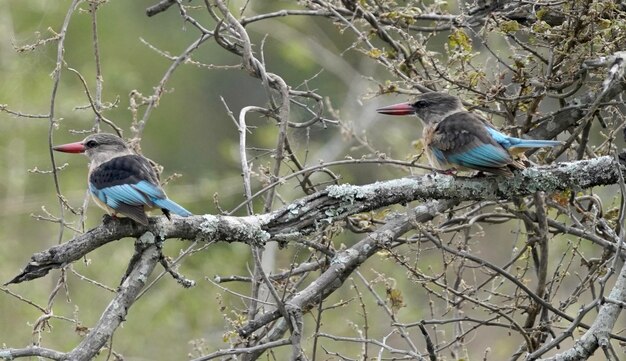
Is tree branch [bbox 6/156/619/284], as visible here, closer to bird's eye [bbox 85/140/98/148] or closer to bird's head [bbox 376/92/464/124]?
bird's head [bbox 376/92/464/124]

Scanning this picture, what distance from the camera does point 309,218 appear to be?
120 inches

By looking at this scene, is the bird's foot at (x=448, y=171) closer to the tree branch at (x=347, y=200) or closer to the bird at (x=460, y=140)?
the bird at (x=460, y=140)

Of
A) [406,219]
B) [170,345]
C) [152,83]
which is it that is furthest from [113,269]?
[406,219]

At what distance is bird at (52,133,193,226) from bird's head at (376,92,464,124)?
40.9 inches

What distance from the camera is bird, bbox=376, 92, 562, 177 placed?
3299 mm

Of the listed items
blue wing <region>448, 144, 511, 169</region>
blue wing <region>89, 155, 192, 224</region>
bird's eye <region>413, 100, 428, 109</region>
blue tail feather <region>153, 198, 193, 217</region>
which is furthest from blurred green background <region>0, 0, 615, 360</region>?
blue tail feather <region>153, 198, 193, 217</region>

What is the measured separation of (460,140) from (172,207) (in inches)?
44.5

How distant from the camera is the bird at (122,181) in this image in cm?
322

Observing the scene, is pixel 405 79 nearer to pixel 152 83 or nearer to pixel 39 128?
pixel 39 128

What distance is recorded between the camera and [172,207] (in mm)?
3225

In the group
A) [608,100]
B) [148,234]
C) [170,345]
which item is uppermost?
[170,345]

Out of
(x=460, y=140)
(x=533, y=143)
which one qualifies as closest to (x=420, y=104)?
(x=460, y=140)

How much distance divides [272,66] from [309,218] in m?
9.11

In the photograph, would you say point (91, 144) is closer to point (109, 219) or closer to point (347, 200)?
point (109, 219)
